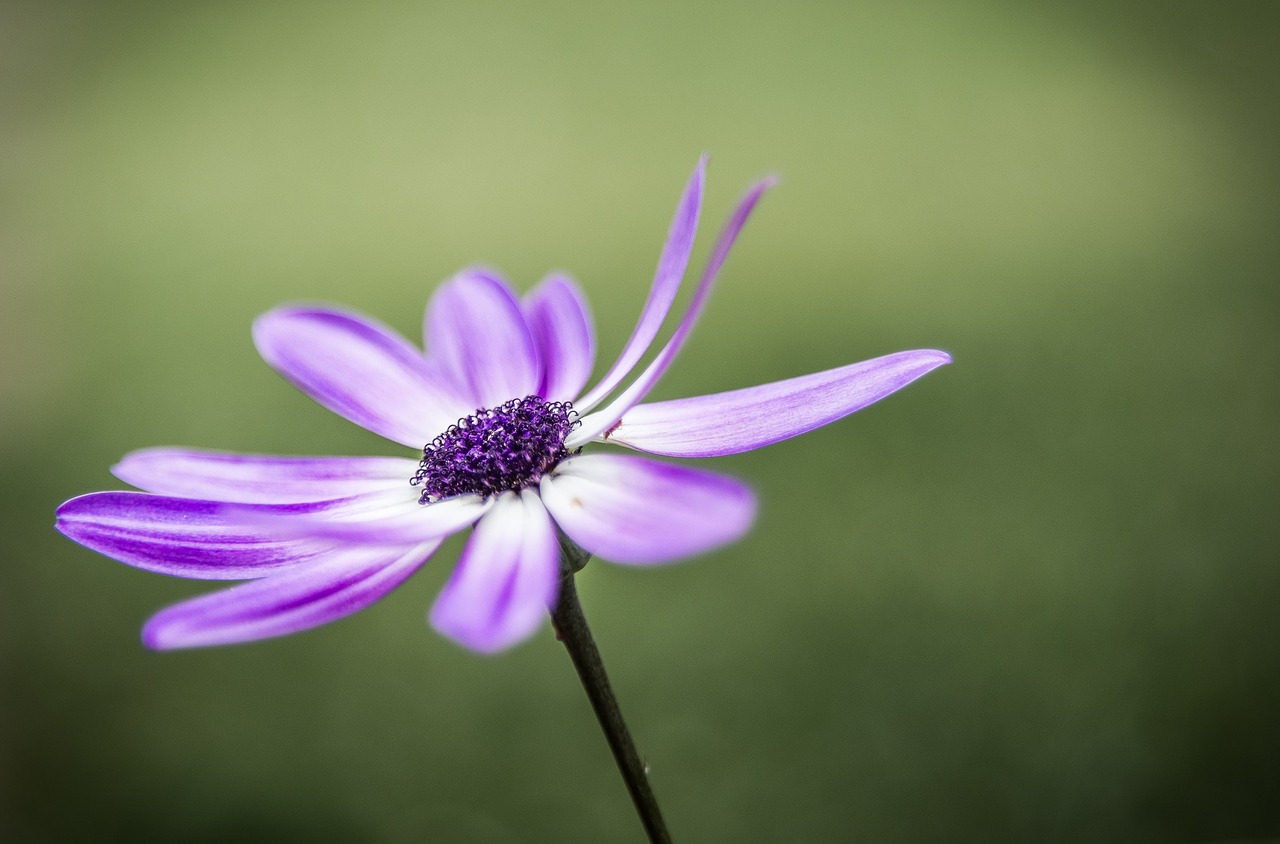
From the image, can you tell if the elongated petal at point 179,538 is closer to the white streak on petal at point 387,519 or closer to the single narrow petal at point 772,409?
the white streak on petal at point 387,519

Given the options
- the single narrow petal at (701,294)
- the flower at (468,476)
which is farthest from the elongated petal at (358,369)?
the single narrow petal at (701,294)

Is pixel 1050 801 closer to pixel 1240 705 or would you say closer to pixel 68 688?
pixel 1240 705

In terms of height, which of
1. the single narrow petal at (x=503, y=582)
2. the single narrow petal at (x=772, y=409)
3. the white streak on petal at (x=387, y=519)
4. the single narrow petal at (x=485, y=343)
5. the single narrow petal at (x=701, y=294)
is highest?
the single narrow petal at (x=485, y=343)

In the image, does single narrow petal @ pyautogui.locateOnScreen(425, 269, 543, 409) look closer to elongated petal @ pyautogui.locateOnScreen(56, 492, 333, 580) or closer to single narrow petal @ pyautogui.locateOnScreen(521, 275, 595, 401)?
single narrow petal @ pyautogui.locateOnScreen(521, 275, 595, 401)

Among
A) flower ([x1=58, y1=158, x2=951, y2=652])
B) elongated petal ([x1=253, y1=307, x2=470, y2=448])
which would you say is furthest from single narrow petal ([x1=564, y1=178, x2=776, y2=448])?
elongated petal ([x1=253, y1=307, x2=470, y2=448])

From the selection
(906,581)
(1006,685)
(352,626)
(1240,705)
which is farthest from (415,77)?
(1240,705)

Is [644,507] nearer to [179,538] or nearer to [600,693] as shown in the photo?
[600,693]

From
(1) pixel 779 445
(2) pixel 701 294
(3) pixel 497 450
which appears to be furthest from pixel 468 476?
(1) pixel 779 445
